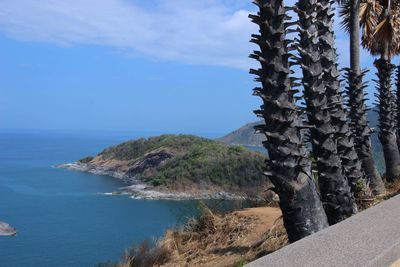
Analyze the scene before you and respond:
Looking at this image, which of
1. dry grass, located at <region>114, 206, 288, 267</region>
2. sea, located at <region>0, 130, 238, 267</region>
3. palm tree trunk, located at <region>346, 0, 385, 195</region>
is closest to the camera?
dry grass, located at <region>114, 206, 288, 267</region>

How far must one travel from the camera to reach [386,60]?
1506 centimetres

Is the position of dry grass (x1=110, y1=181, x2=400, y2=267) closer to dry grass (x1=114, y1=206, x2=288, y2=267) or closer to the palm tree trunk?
dry grass (x1=114, y1=206, x2=288, y2=267)

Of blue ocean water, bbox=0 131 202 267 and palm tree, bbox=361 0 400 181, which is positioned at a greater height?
palm tree, bbox=361 0 400 181

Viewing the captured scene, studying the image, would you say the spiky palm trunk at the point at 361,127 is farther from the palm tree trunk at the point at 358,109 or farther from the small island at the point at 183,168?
the small island at the point at 183,168

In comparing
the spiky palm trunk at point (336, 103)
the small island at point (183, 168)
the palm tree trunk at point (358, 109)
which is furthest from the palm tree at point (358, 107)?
the small island at point (183, 168)

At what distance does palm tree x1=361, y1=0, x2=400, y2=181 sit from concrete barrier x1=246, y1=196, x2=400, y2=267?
38.6ft

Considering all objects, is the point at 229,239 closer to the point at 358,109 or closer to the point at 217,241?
the point at 217,241

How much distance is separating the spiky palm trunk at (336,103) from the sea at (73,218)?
14.4 ft

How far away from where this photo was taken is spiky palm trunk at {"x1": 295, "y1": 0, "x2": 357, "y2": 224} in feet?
21.6

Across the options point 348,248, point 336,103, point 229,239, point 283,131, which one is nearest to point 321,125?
point 336,103

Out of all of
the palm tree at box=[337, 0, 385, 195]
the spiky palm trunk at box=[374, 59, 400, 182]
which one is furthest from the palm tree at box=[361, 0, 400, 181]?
the palm tree at box=[337, 0, 385, 195]

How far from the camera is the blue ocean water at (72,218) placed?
95.6 feet

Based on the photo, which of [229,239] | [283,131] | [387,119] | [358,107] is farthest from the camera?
[387,119]

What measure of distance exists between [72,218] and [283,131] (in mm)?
50378
